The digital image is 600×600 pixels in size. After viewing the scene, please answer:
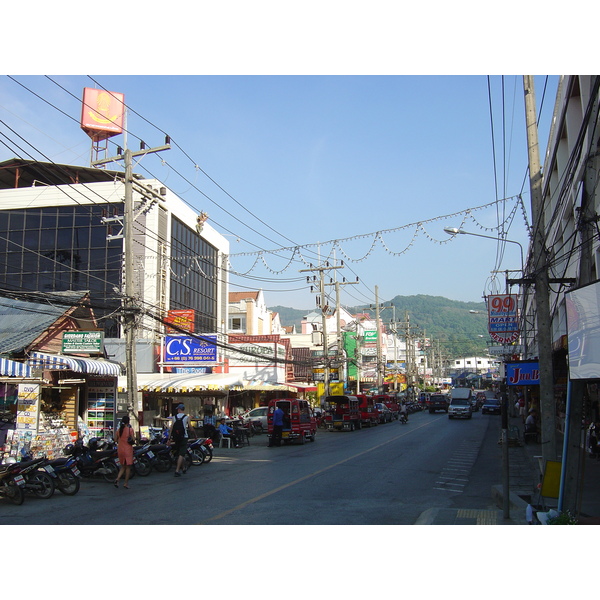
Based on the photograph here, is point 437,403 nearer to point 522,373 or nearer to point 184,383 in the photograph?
point 184,383

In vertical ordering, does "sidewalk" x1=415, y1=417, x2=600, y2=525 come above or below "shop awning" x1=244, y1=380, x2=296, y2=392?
below

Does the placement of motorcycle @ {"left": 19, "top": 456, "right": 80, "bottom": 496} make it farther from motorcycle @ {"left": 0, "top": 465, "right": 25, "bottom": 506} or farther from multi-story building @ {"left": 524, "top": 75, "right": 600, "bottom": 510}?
multi-story building @ {"left": 524, "top": 75, "right": 600, "bottom": 510}

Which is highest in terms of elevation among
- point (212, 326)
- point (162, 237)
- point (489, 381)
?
point (162, 237)

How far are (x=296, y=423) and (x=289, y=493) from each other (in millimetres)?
15117

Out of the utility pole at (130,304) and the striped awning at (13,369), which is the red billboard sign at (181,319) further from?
the striped awning at (13,369)

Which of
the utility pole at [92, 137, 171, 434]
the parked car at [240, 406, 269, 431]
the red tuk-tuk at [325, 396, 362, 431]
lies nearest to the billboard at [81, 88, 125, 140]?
the utility pole at [92, 137, 171, 434]

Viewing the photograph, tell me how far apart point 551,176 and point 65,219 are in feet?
92.1

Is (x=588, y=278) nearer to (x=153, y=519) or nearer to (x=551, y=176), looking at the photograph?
(x=551, y=176)

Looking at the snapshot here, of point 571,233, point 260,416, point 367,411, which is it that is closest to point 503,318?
point 571,233

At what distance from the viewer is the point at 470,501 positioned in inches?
474

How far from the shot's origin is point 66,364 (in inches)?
768

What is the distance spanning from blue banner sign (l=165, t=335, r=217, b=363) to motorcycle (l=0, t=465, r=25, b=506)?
65.9ft

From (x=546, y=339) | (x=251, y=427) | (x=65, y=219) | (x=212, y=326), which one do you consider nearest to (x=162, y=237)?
(x=65, y=219)

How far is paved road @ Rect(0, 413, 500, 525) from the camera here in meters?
9.88
